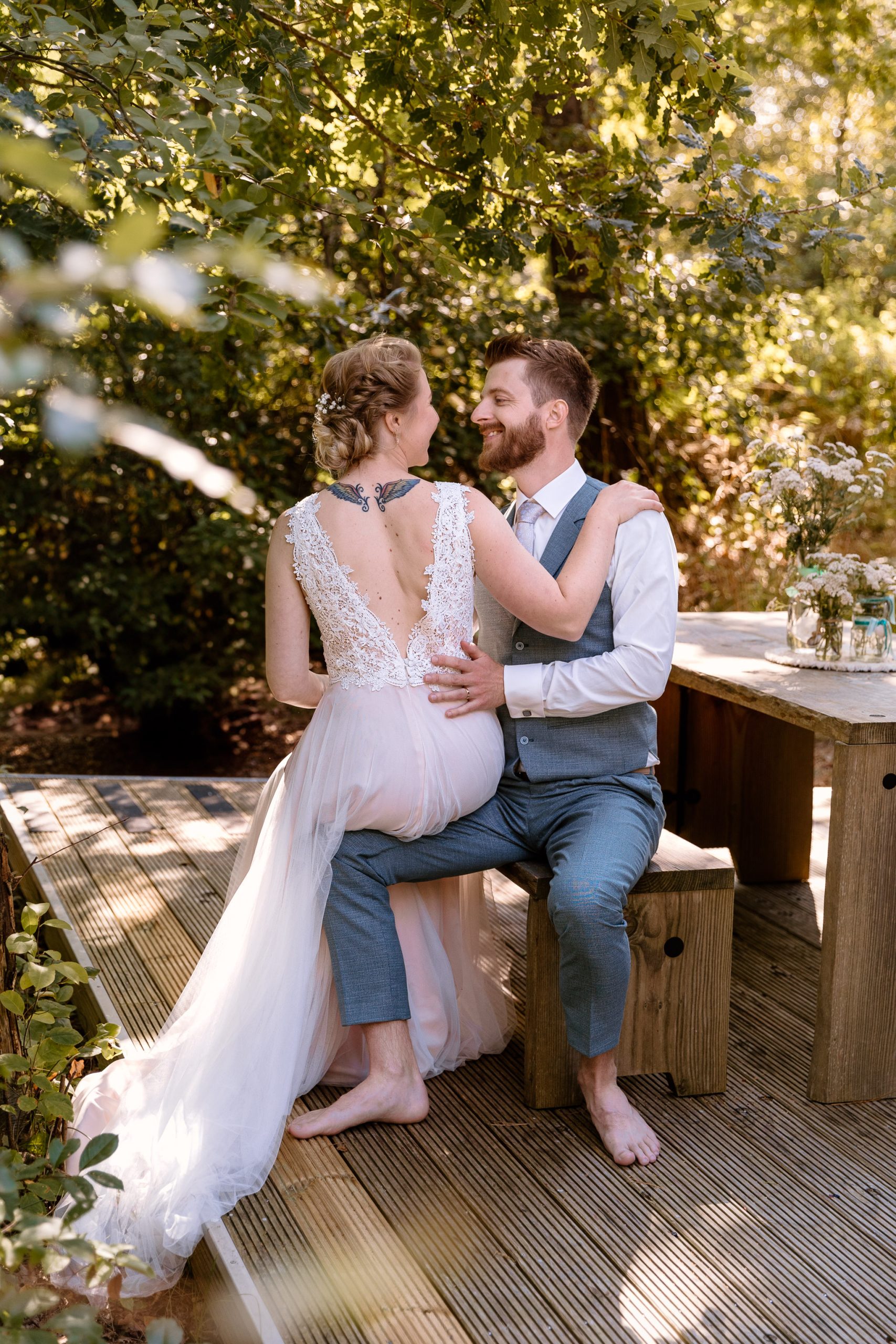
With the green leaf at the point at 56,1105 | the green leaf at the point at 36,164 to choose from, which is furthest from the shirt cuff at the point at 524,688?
the green leaf at the point at 36,164

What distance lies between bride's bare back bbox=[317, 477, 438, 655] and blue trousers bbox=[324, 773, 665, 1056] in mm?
537

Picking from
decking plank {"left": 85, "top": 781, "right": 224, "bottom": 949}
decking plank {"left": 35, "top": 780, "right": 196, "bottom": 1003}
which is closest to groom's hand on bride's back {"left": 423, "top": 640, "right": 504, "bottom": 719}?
decking plank {"left": 35, "top": 780, "right": 196, "bottom": 1003}

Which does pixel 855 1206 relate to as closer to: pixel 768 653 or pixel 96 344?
pixel 768 653

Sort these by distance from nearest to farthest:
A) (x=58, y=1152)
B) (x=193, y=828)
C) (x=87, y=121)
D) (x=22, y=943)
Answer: (x=87, y=121) < (x=58, y=1152) < (x=22, y=943) < (x=193, y=828)

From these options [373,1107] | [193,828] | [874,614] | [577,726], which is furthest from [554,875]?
[193,828]

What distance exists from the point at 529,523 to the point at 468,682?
468mm

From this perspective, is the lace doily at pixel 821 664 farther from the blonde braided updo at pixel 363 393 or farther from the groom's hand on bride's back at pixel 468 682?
the blonde braided updo at pixel 363 393

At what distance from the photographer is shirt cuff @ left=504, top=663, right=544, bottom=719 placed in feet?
8.95

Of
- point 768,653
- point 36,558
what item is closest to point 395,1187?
point 768,653

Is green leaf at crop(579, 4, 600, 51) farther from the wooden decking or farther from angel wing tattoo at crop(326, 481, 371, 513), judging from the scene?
the wooden decking

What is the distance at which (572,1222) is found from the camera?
2.27 m

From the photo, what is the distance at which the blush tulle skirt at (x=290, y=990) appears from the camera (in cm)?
224

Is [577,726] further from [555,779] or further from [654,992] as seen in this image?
[654,992]

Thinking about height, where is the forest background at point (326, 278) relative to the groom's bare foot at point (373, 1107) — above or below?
above
